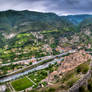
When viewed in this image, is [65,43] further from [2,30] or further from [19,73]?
[2,30]

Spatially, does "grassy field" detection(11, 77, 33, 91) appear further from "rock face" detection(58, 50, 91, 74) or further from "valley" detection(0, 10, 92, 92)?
"rock face" detection(58, 50, 91, 74)

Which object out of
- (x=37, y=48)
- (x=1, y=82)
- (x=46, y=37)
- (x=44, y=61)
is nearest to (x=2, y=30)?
(x=46, y=37)

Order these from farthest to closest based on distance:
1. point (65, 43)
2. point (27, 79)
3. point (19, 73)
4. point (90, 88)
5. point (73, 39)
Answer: point (73, 39), point (65, 43), point (19, 73), point (27, 79), point (90, 88)

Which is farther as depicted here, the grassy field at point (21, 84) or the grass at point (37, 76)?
the grass at point (37, 76)

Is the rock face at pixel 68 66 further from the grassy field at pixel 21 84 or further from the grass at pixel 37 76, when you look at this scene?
the grassy field at pixel 21 84

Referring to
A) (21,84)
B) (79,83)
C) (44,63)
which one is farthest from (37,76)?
(79,83)

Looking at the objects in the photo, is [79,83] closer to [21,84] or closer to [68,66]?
[68,66]

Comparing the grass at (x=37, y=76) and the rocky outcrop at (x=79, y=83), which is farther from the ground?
the rocky outcrop at (x=79, y=83)

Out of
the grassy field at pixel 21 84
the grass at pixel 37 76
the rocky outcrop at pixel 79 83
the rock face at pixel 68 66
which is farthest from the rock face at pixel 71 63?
the rocky outcrop at pixel 79 83
